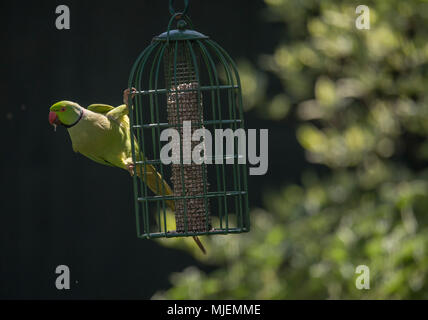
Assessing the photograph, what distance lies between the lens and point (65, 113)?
348 cm

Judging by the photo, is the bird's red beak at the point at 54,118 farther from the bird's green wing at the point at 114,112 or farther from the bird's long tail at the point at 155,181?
the bird's long tail at the point at 155,181

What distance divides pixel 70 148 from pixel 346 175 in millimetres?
2390

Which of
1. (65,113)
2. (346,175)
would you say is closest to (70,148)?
(346,175)

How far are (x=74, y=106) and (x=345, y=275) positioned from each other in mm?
2107

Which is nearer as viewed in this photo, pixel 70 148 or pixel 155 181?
pixel 155 181

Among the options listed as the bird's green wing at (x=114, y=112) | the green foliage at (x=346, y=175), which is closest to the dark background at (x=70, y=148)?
the green foliage at (x=346, y=175)

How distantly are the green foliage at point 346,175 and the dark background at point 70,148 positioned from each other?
74 centimetres

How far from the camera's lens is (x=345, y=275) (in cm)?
448

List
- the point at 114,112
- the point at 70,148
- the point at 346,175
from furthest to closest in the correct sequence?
the point at 70,148
the point at 346,175
the point at 114,112

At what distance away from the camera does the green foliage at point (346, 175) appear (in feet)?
14.8

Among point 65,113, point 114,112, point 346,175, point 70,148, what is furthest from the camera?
point 70,148

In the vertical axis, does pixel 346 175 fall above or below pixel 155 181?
above

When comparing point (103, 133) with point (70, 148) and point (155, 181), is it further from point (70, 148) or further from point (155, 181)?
point (70, 148)

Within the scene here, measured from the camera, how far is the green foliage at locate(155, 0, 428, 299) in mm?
4508
